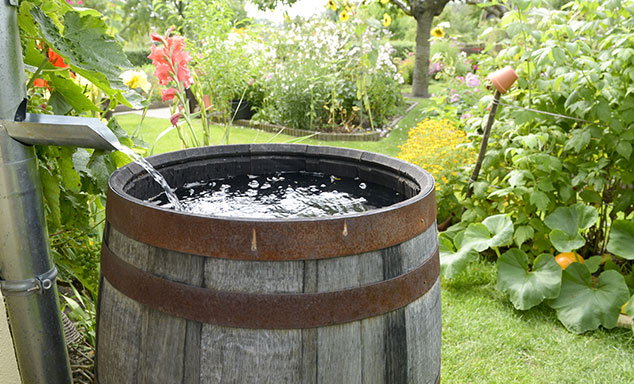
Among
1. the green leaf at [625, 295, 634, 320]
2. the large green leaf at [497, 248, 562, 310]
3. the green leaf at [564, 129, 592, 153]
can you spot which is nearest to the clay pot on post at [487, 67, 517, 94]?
the green leaf at [564, 129, 592, 153]

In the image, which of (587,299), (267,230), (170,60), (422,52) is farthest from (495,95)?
(422,52)

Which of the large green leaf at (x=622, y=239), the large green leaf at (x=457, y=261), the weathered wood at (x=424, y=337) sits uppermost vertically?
the weathered wood at (x=424, y=337)

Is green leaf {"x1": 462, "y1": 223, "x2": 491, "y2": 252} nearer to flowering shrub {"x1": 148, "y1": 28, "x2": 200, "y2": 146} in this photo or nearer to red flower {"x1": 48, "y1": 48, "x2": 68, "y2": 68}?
flowering shrub {"x1": 148, "y1": 28, "x2": 200, "y2": 146}

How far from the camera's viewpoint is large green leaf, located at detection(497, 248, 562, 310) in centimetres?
264

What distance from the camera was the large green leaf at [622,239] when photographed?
256 cm

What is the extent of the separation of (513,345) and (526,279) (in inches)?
15.7

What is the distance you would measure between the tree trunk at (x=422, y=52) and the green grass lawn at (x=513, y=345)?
27.9 feet

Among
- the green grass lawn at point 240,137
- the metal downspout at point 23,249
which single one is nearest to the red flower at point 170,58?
the metal downspout at point 23,249

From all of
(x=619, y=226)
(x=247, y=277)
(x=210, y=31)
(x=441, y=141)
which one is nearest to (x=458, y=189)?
(x=441, y=141)

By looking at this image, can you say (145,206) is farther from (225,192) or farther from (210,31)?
(210,31)

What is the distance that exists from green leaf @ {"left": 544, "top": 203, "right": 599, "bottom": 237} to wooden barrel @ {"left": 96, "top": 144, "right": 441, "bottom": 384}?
6.28 ft

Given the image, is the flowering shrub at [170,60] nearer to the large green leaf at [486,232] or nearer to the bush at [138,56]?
the large green leaf at [486,232]

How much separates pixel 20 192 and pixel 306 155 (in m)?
0.87

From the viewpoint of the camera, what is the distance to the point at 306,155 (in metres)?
1.74
